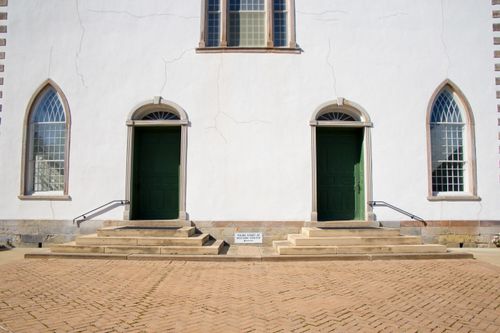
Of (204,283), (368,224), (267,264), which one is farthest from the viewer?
(368,224)

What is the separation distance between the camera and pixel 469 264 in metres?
7.30

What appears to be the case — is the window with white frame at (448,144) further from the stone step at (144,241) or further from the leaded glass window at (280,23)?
the stone step at (144,241)

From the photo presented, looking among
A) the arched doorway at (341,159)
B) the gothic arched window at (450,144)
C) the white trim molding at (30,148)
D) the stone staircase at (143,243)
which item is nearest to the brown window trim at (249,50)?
the arched doorway at (341,159)

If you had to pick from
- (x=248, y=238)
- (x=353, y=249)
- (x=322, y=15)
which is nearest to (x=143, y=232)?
(x=248, y=238)

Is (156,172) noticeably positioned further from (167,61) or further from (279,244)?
(279,244)

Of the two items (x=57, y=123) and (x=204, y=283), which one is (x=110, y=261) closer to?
(x=204, y=283)

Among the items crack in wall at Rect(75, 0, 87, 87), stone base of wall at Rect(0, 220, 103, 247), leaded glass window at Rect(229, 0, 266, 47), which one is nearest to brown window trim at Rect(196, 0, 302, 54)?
leaded glass window at Rect(229, 0, 266, 47)

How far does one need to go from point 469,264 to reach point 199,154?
6479 millimetres

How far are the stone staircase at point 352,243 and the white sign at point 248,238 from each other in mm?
704

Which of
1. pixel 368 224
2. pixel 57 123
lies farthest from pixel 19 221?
pixel 368 224

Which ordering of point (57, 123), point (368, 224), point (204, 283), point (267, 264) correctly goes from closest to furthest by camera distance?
1. point (204, 283)
2. point (267, 264)
3. point (368, 224)
4. point (57, 123)

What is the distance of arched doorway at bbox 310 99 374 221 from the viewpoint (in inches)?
376

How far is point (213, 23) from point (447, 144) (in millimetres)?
7171

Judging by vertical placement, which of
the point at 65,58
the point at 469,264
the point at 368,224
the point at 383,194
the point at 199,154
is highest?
Answer: the point at 65,58
